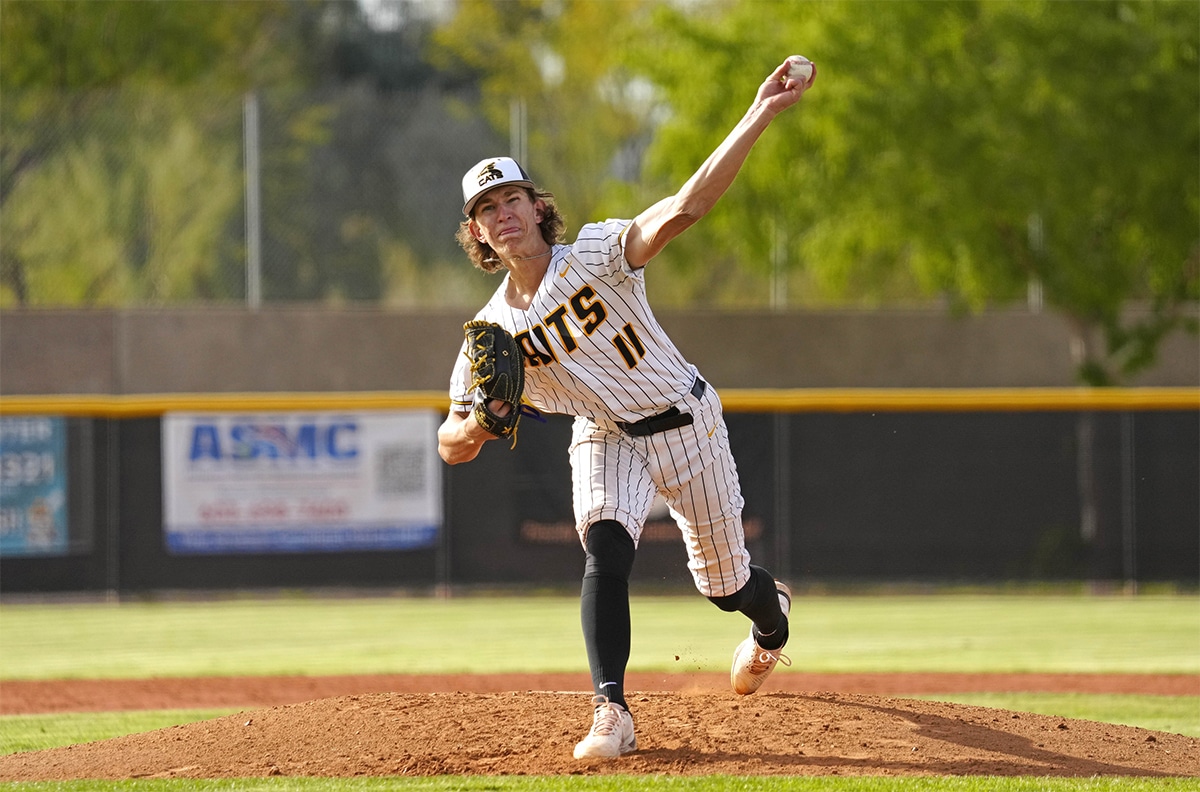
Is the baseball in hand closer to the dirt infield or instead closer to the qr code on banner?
the dirt infield

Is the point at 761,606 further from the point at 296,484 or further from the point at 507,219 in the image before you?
the point at 296,484

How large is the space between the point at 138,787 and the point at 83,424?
8232mm

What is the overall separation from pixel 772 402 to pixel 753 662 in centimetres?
694

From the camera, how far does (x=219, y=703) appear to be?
21.9 feet

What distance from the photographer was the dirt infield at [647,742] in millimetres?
4121

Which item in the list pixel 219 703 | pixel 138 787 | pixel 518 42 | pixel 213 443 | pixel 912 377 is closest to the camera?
pixel 138 787

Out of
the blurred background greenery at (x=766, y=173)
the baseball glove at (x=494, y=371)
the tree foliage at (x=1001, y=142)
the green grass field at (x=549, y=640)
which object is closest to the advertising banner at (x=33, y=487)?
the green grass field at (x=549, y=640)

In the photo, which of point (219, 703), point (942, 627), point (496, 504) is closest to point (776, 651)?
point (219, 703)

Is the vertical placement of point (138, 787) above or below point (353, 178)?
below

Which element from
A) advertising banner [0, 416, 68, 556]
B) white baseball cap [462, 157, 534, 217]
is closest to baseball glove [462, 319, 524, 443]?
white baseball cap [462, 157, 534, 217]

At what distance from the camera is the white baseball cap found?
4.23 metres

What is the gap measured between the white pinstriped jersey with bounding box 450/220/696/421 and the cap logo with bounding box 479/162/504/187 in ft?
0.91

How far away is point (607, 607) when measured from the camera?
13.8ft

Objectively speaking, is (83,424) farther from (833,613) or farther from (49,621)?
(833,613)
